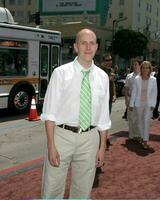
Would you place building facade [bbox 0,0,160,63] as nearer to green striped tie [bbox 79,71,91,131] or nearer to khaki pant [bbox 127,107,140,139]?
khaki pant [bbox 127,107,140,139]

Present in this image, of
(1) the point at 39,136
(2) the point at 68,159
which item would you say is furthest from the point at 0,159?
(2) the point at 68,159

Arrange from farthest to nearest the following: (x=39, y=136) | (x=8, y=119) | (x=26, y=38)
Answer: (x=26, y=38) < (x=8, y=119) < (x=39, y=136)

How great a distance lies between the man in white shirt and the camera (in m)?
3.72

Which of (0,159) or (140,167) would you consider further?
(0,159)

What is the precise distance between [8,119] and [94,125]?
893 centimetres

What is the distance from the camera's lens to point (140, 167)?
684 centimetres

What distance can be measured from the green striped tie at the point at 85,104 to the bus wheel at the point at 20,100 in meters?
9.29

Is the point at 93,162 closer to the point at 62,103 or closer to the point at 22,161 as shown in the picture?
the point at 62,103

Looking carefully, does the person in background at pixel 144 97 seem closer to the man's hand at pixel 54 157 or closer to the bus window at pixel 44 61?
the man's hand at pixel 54 157

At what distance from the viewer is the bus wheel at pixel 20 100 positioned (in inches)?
511

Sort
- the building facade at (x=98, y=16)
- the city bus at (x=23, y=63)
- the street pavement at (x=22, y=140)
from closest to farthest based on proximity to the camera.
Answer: the street pavement at (x=22, y=140), the city bus at (x=23, y=63), the building facade at (x=98, y=16)

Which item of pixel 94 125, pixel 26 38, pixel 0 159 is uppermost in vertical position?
pixel 26 38

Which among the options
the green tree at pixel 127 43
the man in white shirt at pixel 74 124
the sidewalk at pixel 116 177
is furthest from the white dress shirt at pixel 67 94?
the green tree at pixel 127 43

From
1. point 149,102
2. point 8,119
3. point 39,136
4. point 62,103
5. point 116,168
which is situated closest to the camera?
point 62,103
